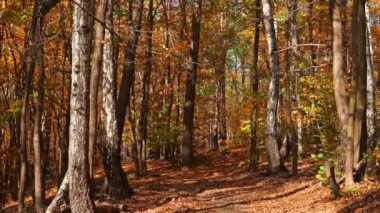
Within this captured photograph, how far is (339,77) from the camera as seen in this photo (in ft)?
Answer: 37.9

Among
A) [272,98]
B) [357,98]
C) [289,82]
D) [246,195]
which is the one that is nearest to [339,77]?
[357,98]

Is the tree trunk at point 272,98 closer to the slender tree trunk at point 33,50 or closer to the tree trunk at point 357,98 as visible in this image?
the tree trunk at point 357,98

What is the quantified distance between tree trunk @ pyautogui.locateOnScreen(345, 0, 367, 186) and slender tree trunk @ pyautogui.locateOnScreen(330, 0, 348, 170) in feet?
1.19

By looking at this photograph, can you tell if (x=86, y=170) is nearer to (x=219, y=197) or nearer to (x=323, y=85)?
(x=219, y=197)

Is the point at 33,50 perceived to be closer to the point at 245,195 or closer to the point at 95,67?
the point at 95,67

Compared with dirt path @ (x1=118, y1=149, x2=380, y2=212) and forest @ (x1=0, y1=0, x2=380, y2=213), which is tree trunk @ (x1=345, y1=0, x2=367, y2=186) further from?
dirt path @ (x1=118, y1=149, x2=380, y2=212)

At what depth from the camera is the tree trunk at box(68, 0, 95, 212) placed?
29.9 ft

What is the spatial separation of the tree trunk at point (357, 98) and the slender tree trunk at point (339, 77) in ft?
1.19

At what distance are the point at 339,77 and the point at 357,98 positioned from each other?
0.82 m

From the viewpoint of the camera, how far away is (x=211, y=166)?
24.5m

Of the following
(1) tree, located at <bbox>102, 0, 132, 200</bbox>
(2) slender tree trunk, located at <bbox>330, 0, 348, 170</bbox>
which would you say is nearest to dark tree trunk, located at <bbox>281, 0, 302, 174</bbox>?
(2) slender tree trunk, located at <bbox>330, 0, 348, 170</bbox>

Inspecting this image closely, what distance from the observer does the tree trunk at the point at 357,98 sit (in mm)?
10820

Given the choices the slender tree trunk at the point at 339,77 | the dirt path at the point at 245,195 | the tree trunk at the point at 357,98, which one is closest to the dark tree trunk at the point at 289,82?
the dirt path at the point at 245,195

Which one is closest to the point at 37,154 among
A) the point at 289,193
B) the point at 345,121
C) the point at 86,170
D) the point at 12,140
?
the point at 86,170
